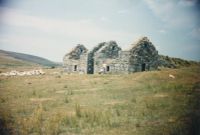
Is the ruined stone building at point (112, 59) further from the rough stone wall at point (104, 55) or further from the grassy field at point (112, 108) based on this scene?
the grassy field at point (112, 108)

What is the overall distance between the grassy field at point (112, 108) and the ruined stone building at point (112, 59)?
4.70 metres

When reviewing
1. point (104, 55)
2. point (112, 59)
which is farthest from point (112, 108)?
point (104, 55)

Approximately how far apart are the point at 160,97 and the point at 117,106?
1589 millimetres

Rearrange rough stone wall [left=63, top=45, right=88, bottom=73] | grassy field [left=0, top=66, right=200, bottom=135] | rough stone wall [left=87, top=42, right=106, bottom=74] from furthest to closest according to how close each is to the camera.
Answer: rough stone wall [left=63, top=45, right=88, bottom=73] → rough stone wall [left=87, top=42, right=106, bottom=74] → grassy field [left=0, top=66, right=200, bottom=135]

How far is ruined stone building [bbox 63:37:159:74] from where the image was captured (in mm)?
17266

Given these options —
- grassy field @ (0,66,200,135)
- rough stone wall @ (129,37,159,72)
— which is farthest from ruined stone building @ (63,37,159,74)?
grassy field @ (0,66,200,135)

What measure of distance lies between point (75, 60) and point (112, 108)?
15510 millimetres

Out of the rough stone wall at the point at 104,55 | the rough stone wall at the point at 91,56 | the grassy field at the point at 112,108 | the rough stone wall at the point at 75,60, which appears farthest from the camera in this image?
the rough stone wall at the point at 75,60

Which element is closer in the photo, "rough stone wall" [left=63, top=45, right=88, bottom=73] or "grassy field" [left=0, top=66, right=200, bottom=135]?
"grassy field" [left=0, top=66, right=200, bottom=135]

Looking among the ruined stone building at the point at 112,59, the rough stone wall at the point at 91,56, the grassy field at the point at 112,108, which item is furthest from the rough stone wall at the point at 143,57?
the rough stone wall at the point at 91,56

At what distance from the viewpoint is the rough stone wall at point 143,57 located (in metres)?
17.2

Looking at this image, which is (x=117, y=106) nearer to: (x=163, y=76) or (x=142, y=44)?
(x=163, y=76)

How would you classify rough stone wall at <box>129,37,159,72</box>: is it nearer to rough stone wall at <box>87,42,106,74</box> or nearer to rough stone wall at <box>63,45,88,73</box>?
rough stone wall at <box>87,42,106,74</box>

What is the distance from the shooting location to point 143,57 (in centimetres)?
1781
